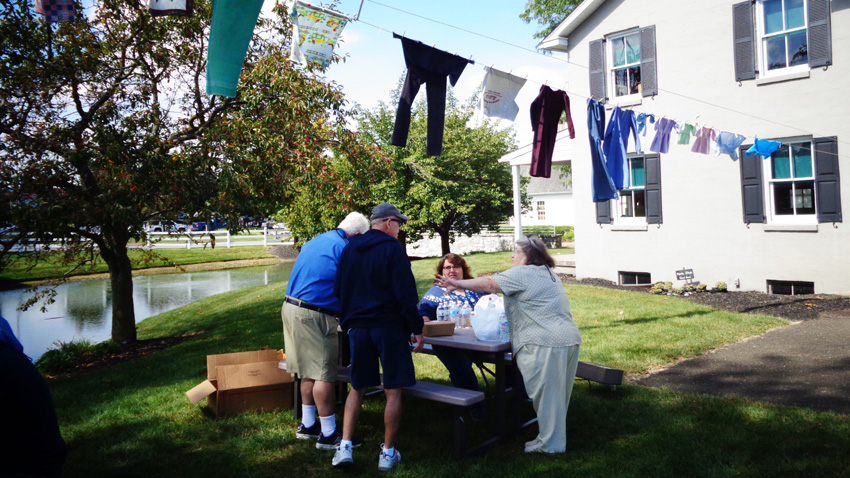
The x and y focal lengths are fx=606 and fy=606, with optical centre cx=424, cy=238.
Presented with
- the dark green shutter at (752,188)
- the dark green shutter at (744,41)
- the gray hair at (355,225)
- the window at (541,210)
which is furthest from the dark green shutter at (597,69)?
the window at (541,210)

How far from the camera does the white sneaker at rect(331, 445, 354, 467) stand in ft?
14.0

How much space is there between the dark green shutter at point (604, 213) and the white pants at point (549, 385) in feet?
33.1

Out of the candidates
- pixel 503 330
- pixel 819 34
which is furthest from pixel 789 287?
pixel 503 330

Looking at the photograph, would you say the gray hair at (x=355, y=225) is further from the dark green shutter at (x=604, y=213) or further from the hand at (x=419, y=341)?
the dark green shutter at (x=604, y=213)

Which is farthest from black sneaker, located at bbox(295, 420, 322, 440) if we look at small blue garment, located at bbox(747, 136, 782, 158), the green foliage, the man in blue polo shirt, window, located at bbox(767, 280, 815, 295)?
window, located at bbox(767, 280, 815, 295)

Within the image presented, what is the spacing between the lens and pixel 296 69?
9.52 m

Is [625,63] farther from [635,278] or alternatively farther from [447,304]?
[447,304]

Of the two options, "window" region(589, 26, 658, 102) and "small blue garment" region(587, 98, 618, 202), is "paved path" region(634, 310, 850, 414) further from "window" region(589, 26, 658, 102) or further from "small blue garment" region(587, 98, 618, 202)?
"window" region(589, 26, 658, 102)

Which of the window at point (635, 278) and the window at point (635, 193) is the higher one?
the window at point (635, 193)

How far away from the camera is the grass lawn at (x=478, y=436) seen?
420cm

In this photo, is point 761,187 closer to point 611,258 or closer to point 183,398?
point 611,258

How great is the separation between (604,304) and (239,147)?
687 cm

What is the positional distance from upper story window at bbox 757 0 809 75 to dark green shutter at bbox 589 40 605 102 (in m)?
3.22

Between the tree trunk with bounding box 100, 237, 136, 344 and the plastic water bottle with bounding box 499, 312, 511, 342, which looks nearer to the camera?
the plastic water bottle with bounding box 499, 312, 511, 342
